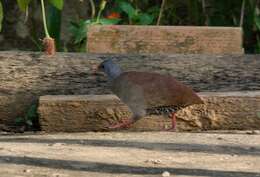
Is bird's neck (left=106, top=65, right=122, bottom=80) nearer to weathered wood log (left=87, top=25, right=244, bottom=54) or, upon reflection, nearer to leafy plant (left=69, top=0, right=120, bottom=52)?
weathered wood log (left=87, top=25, right=244, bottom=54)

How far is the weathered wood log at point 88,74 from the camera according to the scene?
532cm

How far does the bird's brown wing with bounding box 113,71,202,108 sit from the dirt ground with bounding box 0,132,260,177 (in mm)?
183

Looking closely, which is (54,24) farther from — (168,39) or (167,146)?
(167,146)

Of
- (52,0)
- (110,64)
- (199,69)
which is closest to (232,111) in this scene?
(199,69)

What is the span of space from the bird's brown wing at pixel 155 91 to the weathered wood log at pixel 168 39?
1.25 meters

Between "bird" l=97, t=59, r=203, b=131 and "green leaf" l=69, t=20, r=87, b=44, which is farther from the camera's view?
"green leaf" l=69, t=20, r=87, b=44

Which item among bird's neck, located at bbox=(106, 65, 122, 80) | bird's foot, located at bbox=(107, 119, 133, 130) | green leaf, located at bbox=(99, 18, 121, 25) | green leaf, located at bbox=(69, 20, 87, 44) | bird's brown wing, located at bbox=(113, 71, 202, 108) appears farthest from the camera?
green leaf, located at bbox=(69, 20, 87, 44)

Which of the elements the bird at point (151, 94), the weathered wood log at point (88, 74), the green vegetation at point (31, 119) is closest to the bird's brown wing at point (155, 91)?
the bird at point (151, 94)

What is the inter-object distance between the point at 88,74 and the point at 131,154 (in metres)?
1.39

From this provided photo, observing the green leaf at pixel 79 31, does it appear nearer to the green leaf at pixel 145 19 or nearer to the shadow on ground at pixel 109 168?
the green leaf at pixel 145 19

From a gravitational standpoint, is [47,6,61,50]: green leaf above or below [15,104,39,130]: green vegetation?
above

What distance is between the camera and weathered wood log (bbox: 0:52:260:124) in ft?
17.4

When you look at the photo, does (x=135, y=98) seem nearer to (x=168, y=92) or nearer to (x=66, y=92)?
(x=168, y=92)

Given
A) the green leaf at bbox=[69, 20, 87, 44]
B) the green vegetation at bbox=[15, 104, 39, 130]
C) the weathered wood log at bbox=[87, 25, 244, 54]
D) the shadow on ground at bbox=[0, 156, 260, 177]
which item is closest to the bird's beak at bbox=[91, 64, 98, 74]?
the green vegetation at bbox=[15, 104, 39, 130]
